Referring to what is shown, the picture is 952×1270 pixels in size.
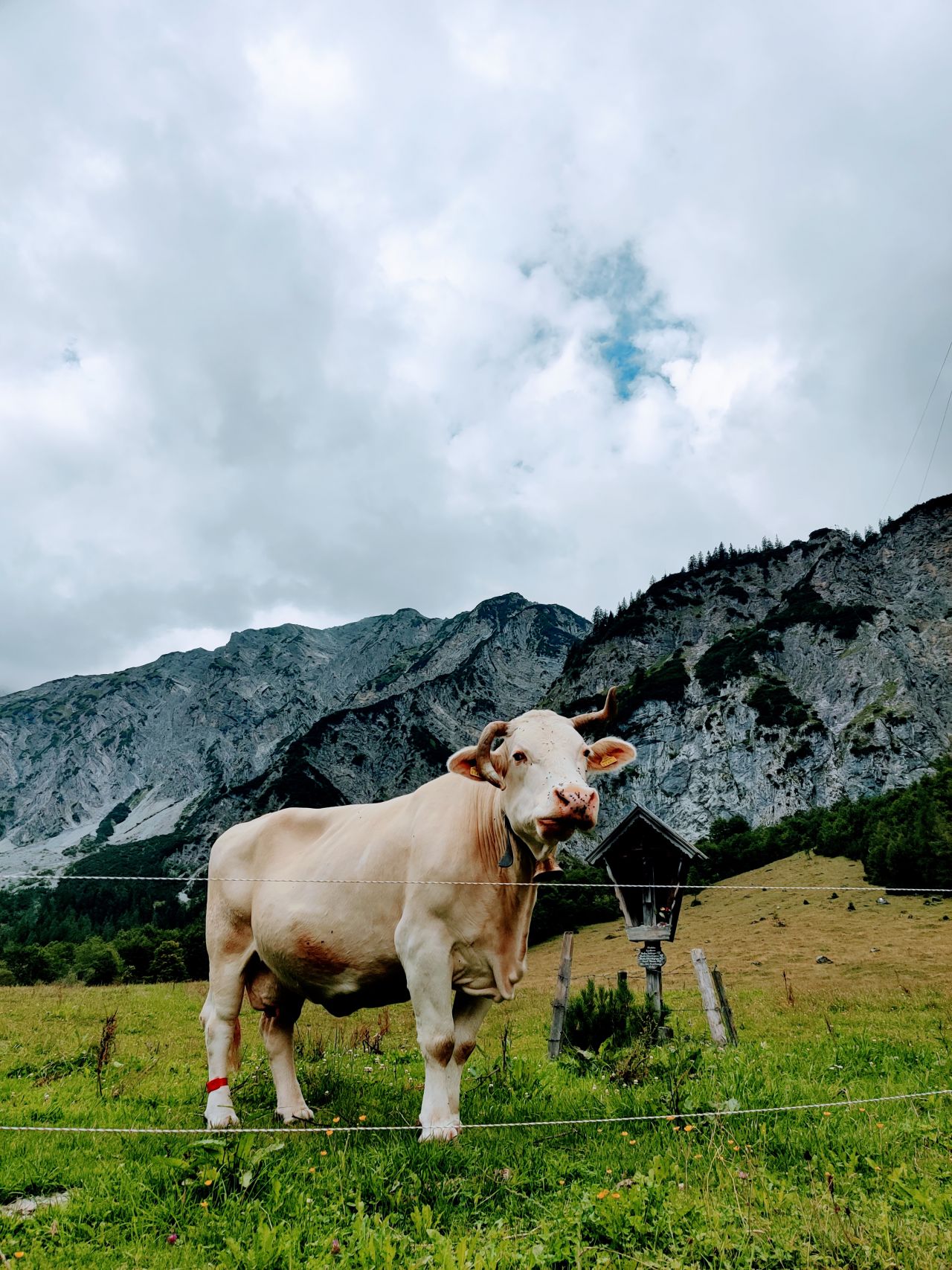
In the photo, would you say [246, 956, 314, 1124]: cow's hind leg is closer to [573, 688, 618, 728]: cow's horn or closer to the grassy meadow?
the grassy meadow

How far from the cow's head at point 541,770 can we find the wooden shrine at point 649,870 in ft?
23.8

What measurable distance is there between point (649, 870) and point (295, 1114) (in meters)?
7.85

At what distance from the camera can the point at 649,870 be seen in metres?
12.6

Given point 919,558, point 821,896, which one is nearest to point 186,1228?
point 821,896

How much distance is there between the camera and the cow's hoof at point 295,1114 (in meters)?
6.10

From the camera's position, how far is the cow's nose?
15.3ft

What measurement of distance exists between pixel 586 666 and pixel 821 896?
5172 inches

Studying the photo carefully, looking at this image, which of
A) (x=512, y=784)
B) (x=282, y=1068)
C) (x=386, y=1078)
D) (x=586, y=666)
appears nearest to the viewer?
(x=512, y=784)

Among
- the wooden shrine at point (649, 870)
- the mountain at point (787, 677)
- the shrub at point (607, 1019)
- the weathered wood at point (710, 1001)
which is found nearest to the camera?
the shrub at point (607, 1019)

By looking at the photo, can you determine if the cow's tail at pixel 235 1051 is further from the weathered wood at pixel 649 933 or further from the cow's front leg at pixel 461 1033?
the weathered wood at pixel 649 933

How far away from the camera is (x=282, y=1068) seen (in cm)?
645

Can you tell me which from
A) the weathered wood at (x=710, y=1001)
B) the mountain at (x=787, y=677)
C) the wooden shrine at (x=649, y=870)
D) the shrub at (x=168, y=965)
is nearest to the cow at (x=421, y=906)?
the wooden shrine at (x=649, y=870)

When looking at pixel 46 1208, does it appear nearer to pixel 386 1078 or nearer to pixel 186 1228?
pixel 186 1228

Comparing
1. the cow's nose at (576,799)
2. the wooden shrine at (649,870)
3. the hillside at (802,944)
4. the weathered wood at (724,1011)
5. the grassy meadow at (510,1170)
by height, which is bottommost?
the hillside at (802,944)
